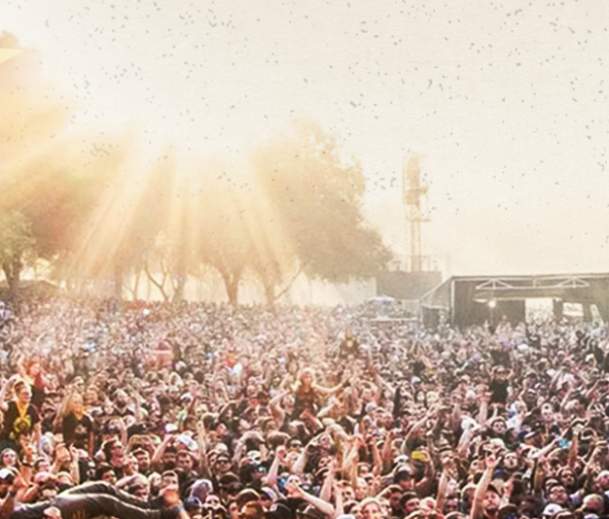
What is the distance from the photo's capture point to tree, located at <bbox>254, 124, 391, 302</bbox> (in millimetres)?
37406

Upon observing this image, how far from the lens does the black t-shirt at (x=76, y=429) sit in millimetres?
9766

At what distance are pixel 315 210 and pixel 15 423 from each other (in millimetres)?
29967

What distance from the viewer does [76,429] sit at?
32.3 feet

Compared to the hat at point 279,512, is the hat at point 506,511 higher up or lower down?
higher up

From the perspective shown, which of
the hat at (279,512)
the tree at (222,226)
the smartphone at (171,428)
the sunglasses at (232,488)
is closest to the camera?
the hat at (279,512)

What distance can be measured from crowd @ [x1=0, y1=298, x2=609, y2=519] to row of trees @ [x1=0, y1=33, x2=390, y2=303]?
15.9 meters

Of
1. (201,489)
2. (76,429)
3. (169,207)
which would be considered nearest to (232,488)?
(201,489)

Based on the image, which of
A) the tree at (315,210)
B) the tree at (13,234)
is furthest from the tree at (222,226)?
the tree at (13,234)

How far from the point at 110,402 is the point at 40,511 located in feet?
11.0

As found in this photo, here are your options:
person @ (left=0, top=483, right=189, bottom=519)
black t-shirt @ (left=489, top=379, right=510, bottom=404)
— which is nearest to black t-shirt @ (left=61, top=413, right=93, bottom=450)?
person @ (left=0, top=483, right=189, bottom=519)

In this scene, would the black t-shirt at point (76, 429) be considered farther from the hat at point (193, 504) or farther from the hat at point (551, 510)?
the hat at point (551, 510)

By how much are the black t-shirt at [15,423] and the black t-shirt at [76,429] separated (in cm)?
31

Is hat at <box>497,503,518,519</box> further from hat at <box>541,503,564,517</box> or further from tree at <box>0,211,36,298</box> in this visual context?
tree at <box>0,211,36,298</box>

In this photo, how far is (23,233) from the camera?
1236 inches
